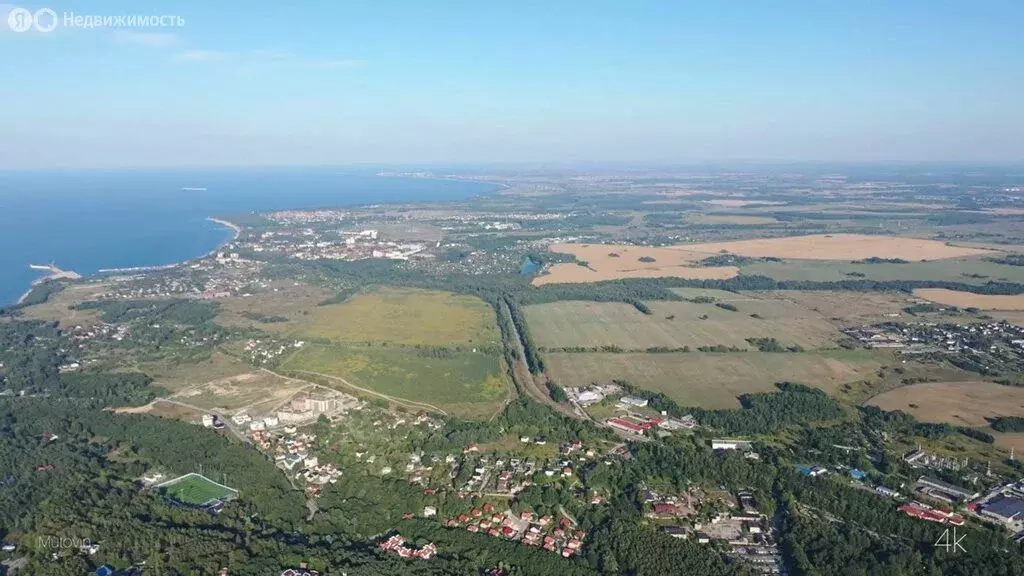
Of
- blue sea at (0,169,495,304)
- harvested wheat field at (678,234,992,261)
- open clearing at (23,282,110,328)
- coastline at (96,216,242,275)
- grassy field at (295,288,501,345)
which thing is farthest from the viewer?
blue sea at (0,169,495,304)

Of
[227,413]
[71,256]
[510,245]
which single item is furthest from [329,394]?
[71,256]

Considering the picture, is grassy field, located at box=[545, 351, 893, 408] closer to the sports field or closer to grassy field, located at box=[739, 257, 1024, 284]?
the sports field

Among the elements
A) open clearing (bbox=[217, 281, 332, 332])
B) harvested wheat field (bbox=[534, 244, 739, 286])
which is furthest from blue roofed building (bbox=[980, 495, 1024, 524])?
harvested wheat field (bbox=[534, 244, 739, 286])

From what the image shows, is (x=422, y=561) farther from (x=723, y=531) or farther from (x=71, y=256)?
(x=71, y=256)

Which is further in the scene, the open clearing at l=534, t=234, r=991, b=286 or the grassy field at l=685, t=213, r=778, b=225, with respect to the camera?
the grassy field at l=685, t=213, r=778, b=225

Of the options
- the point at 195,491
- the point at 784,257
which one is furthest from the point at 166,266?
the point at 784,257

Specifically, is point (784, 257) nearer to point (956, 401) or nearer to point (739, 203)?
point (956, 401)

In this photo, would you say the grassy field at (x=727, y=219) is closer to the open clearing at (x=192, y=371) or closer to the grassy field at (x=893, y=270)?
the grassy field at (x=893, y=270)

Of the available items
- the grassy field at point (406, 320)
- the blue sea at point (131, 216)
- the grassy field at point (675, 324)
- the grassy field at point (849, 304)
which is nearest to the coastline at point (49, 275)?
the blue sea at point (131, 216)
